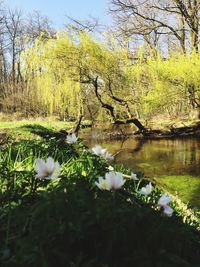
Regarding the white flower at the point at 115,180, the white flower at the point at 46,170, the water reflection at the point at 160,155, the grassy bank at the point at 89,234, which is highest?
the white flower at the point at 46,170

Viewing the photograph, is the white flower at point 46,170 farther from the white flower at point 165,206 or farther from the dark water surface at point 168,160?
the dark water surface at point 168,160

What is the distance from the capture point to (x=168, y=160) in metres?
12.1

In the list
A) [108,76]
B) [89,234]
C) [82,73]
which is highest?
[82,73]

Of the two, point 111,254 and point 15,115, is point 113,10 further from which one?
point 111,254

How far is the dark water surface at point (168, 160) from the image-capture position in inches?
330

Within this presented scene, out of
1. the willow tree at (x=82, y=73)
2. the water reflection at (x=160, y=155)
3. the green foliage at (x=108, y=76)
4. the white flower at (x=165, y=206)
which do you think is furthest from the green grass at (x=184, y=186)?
the green foliage at (x=108, y=76)

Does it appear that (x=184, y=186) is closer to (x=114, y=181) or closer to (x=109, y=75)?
(x=114, y=181)

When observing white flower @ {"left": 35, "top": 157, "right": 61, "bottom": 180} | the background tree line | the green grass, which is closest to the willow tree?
the background tree line

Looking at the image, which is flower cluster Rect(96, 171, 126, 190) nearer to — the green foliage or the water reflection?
the water reflection

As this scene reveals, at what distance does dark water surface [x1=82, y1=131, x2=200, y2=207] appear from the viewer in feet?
27.5

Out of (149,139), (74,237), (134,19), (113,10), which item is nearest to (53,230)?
(74,237)

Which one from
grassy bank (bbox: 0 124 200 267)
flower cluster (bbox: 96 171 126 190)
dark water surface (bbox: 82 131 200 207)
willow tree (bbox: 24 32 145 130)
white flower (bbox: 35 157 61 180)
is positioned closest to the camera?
grassy bank (bbox: 0 124 200 267)

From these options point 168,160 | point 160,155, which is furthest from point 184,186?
point 160,155

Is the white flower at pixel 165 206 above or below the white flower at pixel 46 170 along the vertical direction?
below
